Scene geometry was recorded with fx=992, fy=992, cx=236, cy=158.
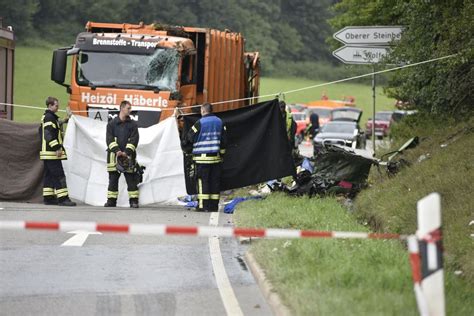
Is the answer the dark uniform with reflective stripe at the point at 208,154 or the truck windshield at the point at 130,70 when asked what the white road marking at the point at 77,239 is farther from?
the truck windshield at the point at 130,70

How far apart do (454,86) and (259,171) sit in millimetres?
3574

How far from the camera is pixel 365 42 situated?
1730 centimetres

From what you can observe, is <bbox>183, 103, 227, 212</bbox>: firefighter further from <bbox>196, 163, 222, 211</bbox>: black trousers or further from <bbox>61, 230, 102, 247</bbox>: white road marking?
<bbox>61, 230, 102, 247</bbox>: white road marking

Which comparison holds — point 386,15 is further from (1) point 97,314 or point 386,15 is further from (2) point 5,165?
(1) point 97,314

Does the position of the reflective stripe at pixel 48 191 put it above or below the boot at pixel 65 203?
above

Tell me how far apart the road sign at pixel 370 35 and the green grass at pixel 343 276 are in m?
5.91

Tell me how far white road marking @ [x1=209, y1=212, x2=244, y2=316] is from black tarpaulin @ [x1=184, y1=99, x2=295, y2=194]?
438cm

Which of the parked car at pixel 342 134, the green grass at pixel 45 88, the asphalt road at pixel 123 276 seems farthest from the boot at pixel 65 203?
the green grass at pixel 45 88

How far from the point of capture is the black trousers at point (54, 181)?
16.0 m

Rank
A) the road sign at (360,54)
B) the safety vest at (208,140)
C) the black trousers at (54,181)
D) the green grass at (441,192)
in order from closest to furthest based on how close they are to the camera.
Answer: the green grass at (441,192), the safety vest at (208,140), the black trousers at (54,181), the road sign at (360,54)

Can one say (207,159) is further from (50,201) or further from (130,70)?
(130,70)

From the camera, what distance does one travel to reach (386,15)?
2100 cm

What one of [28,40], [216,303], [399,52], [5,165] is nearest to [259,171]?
[399,52]

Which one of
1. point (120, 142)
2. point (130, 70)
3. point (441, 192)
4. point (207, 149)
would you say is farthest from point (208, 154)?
point (441, 192)
